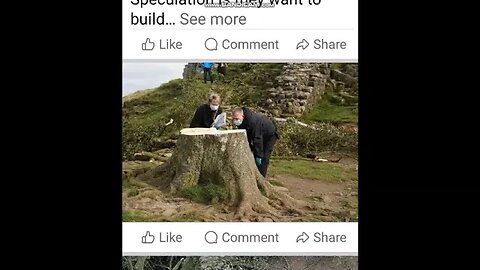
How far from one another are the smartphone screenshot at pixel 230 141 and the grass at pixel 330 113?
2cm

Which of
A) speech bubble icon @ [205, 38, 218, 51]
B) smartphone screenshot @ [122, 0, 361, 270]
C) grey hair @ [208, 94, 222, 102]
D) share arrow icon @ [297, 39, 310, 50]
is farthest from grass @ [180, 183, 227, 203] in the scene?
share arrow icon @ [297, 39, 310, 50]

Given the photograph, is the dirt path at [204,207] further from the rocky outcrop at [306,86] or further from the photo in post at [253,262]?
the rocky outcrop at [306,86]

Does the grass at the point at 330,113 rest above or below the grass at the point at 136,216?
above

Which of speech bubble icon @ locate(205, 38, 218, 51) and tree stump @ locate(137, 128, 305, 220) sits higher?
speech bubble icon @ locate(205, 38, 218, 51)

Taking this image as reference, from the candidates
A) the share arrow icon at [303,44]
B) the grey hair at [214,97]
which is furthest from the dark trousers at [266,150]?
the share arrow icon at [303,44]

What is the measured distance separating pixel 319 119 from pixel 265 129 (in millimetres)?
397

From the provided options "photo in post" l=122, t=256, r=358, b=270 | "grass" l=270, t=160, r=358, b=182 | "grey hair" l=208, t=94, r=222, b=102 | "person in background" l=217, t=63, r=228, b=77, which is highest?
"person in background" l=217, t=63, r=228, b=77

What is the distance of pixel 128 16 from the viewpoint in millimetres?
8562

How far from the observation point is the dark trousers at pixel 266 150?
28.0 feet

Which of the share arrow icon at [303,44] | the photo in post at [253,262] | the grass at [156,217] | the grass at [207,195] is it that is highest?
the share arrow icon at [303,44]

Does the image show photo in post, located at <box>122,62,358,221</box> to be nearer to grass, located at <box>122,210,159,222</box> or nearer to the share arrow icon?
grass, located at <box>122,210,159,222</box>

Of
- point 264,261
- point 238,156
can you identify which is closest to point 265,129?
point 238,156

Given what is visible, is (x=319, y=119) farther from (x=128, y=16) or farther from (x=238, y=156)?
(x=128, y=16)

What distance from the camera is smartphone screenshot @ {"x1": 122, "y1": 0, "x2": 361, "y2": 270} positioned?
8500 mm
